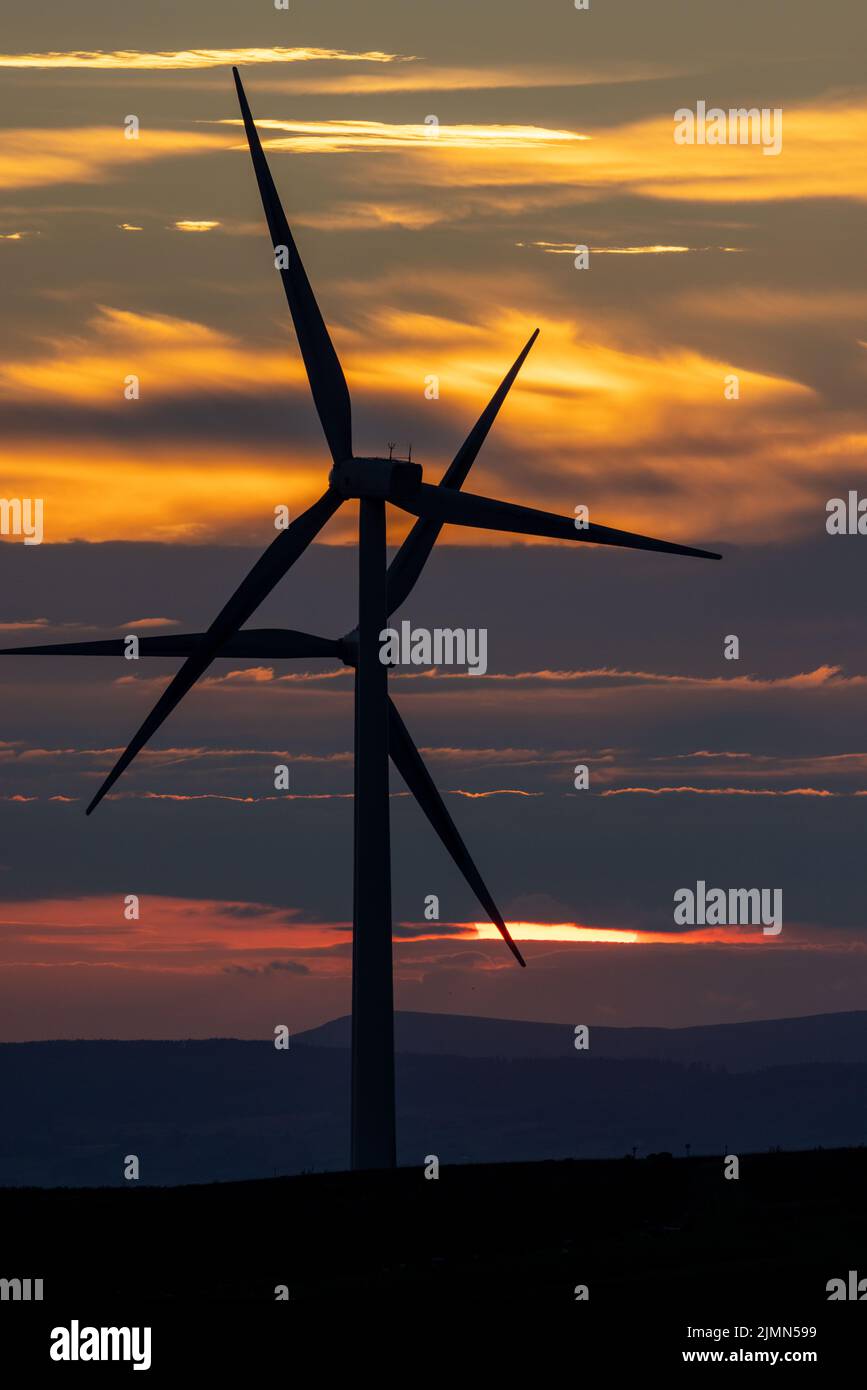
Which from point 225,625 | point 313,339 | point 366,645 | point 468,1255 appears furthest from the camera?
point 313,339

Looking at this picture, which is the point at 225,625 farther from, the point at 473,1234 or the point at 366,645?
the point at 473,1234

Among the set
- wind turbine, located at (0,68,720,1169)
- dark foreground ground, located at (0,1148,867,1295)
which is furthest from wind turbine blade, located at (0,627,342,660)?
dark foreground ground, located at (0,1148,867,1295)

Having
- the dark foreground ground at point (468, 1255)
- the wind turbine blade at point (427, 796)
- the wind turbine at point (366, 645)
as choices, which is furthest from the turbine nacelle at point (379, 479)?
the dark foreground ground at point (468, 1255)

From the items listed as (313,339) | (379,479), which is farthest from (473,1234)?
(313,339)
